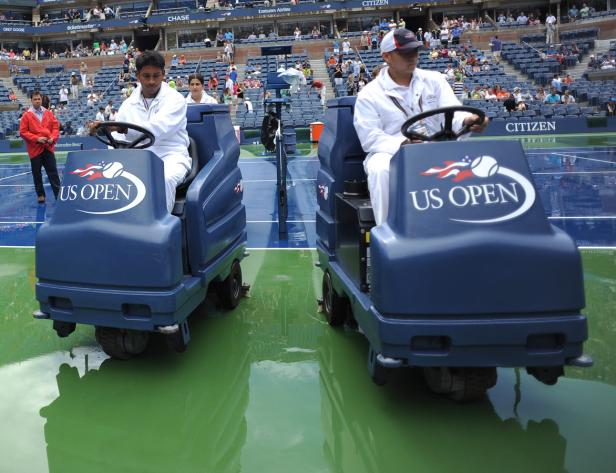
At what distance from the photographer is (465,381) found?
8.45 ft

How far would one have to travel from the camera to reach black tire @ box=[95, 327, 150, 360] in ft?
10.5

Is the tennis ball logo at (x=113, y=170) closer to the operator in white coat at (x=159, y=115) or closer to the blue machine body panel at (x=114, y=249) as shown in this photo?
the blue machine body panel at (x=114, y=249)

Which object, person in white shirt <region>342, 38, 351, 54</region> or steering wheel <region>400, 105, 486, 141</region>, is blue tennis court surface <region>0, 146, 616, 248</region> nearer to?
steering wheel <region>400, 105, 486, 141</region>

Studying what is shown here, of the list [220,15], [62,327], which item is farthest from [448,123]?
[220,15]

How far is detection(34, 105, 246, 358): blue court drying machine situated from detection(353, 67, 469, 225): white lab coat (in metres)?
1.07

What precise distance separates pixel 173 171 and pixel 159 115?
1.37 ft

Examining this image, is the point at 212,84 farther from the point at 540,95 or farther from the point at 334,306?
the point at 334,306

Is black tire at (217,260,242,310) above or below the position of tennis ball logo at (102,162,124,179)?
below

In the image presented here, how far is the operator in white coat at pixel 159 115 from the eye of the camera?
11.7 feet

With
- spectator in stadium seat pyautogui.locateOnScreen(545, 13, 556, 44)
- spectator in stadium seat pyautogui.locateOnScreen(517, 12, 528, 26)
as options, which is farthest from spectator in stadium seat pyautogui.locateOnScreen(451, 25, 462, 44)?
spectator in stadium seat pyautogui.locateOnScreen(545, 13, 556, 44)

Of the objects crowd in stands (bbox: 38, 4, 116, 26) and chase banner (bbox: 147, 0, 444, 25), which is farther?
crowd in stands (bbox: 38, 4, 116, 26)

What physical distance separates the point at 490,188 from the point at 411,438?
1132 millimetres

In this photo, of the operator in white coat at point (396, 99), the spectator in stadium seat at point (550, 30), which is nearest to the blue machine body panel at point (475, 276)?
the operator in white coat at point (396, 99)

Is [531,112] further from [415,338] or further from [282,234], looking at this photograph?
[415,338]
